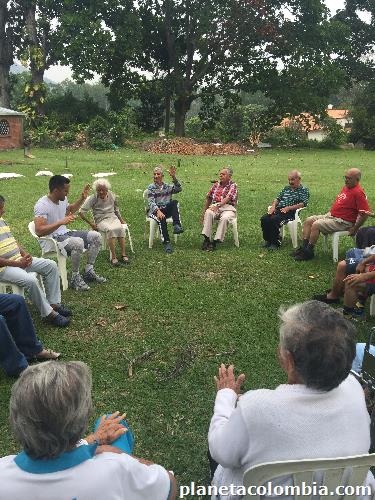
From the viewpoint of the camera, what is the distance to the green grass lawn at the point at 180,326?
3184 millimetres

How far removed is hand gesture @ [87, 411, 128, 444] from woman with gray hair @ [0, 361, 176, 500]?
1.36 ft

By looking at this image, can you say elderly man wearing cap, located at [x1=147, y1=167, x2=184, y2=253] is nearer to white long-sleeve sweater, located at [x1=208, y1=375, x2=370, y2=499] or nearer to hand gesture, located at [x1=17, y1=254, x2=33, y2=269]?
hand gesture, located at [x1=17, y1=254, x2=33, y2=269]

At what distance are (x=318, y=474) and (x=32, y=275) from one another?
3.39 m

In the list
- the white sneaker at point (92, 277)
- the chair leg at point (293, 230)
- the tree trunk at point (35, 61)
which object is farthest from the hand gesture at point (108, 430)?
the tree trunk at point (35, 61)

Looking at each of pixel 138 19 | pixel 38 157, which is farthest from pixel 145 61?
pixel 38 157

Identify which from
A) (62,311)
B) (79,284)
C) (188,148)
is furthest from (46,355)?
(188,148)

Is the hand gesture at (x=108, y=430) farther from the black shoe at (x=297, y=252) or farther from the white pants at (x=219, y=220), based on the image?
the white pants at (x=219, y=220)

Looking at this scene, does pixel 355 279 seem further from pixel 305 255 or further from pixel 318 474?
pixel 318 474

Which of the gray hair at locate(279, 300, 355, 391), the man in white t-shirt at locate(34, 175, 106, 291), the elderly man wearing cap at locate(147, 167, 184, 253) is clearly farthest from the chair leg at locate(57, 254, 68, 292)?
the gray hair at locate(279, 300, 355, 391)

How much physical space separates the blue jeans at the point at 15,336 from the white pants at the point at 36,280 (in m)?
0.57

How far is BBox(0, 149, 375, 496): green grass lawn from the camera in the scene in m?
3.18

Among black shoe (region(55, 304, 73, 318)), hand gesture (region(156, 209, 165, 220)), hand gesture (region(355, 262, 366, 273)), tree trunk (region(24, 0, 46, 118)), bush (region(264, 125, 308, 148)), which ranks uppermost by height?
tree trunk (region(24, 0, 46, 118))

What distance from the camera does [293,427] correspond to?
5.41 ft

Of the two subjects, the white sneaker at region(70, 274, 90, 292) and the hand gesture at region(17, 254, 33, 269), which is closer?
the hand gesture at region(17, 254, 33, 269)
